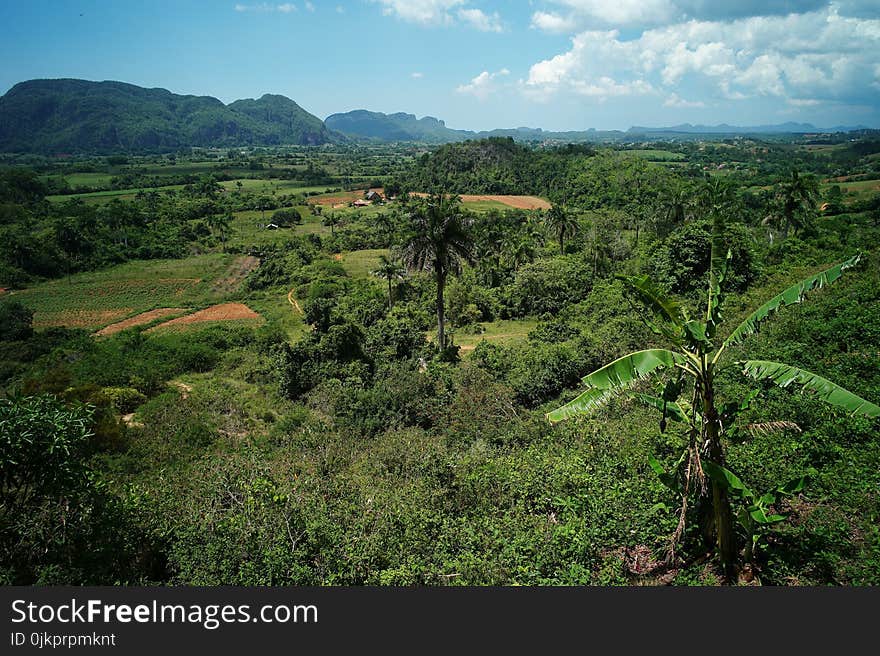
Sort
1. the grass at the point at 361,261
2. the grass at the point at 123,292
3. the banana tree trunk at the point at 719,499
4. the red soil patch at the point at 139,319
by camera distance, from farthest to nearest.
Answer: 1. the grass at the point at 361,261
2. the grass at the point at 123,292
3. the red soil patch at the point at 139,319
4. the banana tree trunk at the point at 719,499

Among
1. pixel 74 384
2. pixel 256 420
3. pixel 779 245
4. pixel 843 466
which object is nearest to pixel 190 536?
pixel 843 466

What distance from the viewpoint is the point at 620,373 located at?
570 centimetres

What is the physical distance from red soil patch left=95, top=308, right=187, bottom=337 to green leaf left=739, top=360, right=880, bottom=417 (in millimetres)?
35256

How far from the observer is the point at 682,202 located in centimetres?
4197

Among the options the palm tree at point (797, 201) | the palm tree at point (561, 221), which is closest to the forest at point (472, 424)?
the palm tree at point (797, 201)

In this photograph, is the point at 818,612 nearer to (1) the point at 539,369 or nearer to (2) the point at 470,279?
(1) the point at 539,369

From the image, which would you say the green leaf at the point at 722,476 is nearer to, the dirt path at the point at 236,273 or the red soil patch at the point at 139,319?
the red soil patch at the point at 139,319

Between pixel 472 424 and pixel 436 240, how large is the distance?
9406 mm

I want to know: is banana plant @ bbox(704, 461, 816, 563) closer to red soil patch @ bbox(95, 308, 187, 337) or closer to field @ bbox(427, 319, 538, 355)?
field @ bbox(427, 319, 538, 355)

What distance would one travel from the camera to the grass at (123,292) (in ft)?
119

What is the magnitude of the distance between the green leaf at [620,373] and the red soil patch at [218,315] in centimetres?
3265

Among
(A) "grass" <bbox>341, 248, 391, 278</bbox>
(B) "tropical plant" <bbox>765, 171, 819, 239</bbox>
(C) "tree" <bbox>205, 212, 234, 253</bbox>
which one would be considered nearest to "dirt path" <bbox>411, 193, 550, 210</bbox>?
(A) "grass" <bbox>341, 248, 391, 278</bbox>

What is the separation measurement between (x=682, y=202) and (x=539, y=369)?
33.5 meters

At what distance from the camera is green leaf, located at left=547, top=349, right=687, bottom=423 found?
555cm
